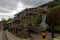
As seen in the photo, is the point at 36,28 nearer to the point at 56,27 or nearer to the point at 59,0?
the point at 56,27

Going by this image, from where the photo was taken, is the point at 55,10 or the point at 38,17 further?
the point at 38,17

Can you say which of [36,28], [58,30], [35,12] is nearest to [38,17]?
[35,12]

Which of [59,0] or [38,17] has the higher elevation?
[59,0]

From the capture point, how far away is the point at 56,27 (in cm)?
2930

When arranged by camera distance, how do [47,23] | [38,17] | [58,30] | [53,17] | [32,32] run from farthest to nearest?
1. [38,17]
2. [32,32]
3. [47,23]
4. [53,17]
5. [58,30]

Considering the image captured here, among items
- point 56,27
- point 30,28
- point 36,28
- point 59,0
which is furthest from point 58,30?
point 59,0

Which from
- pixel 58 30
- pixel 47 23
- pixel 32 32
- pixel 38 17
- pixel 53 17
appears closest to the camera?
pixel 58 30

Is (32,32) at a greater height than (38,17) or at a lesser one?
lesser

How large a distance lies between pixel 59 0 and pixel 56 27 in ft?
32.7

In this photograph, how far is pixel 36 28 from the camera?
32875 millimetres

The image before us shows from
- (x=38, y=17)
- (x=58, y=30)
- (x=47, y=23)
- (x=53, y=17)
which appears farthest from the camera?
(x=38, y=17)

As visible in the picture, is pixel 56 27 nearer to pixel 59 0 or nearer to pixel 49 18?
pixel 49 18

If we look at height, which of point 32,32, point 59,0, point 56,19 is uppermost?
point 59,0

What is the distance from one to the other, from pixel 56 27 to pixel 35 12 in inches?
395
